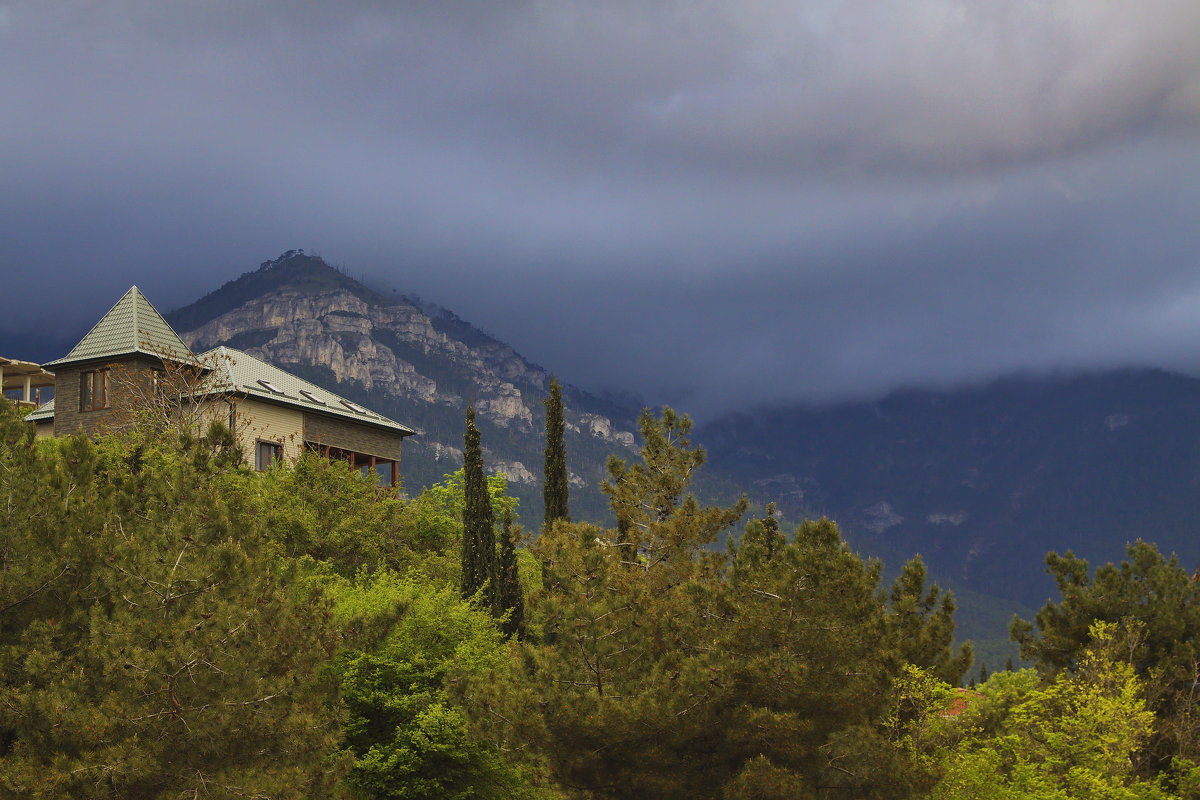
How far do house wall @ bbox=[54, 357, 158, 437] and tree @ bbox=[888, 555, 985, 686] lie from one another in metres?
28.9

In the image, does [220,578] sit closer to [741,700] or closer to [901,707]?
[741,700]

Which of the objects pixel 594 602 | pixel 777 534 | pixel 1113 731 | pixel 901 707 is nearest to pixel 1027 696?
→ pixel 1113 731

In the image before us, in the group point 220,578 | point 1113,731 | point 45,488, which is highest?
point 45,488

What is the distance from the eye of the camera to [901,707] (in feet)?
95.5

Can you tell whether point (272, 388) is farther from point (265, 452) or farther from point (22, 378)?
point (22, 378)

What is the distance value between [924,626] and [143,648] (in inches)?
779

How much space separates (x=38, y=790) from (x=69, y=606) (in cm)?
325

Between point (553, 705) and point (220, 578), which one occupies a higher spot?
point (220, 578)

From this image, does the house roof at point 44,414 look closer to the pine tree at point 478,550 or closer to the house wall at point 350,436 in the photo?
the house wall at point 350,436

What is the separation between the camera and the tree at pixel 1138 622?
37438 mm

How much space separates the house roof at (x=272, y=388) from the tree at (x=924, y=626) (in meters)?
28.7

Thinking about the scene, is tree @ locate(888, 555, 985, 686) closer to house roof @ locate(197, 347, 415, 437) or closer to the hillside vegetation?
the hillside vegetation

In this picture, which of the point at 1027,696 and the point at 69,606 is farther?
the point at 1027,696

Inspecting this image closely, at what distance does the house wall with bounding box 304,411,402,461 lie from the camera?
57812 millimetres
